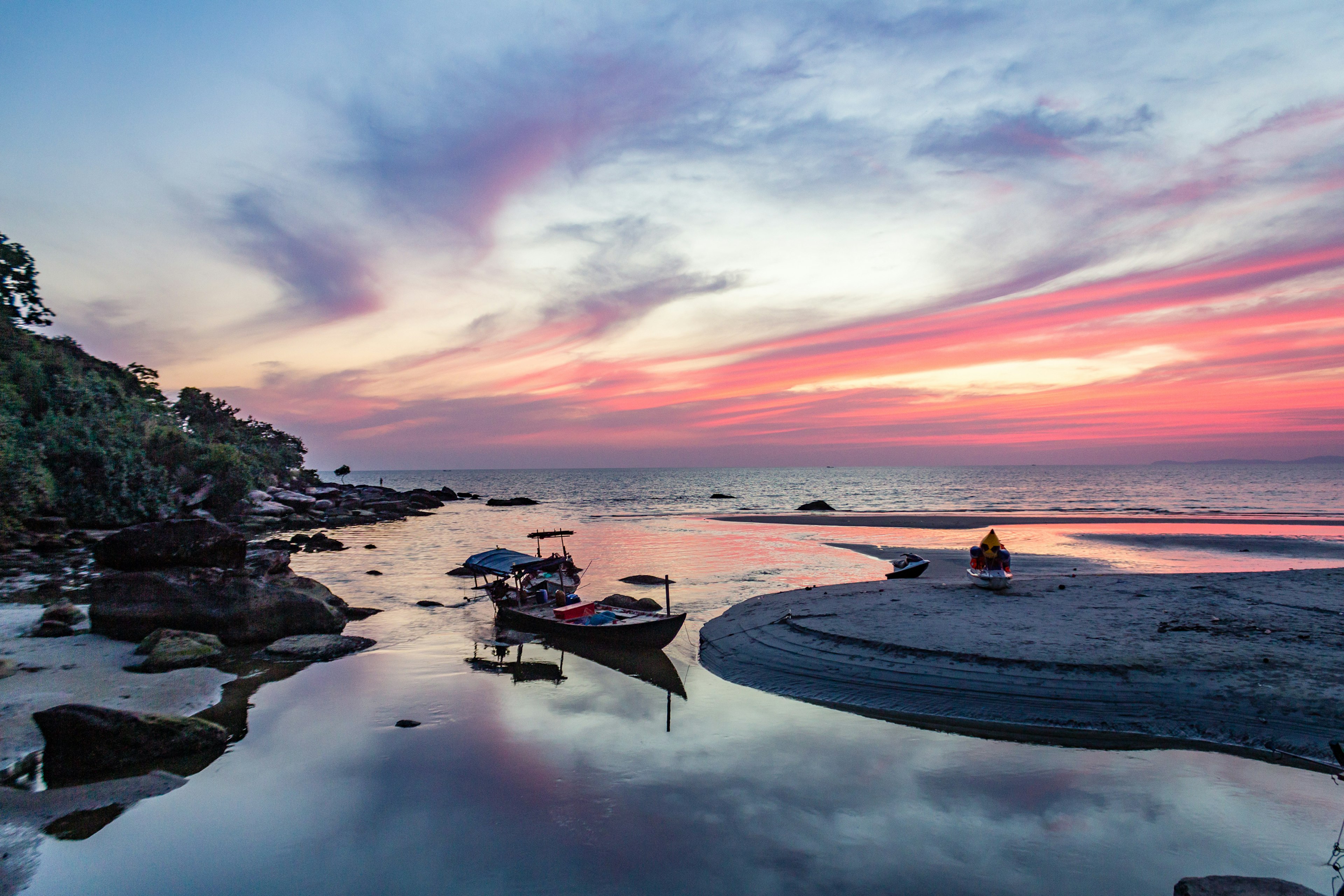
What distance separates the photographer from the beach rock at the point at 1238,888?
7398 millimetres

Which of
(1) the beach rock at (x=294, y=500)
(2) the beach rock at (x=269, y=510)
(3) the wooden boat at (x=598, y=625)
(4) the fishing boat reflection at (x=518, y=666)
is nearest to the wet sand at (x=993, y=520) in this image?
(3) the wooden boat at (x=598, y=625)

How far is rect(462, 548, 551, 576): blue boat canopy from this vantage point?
24844 millimetres

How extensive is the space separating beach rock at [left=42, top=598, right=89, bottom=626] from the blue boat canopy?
12.1m

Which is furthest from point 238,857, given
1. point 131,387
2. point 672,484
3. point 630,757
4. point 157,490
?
point 672,484

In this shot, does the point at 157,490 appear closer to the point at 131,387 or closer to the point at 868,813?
the point at 131,387

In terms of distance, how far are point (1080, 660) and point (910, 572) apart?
13.5m

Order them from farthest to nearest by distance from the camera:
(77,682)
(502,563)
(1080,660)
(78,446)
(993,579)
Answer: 1. (78,446)
2. (502,563)
3. (993,579)
4. (77,682)
5. (1080,660)

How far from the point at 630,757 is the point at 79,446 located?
49.6 metres

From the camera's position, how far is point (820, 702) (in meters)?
15.5

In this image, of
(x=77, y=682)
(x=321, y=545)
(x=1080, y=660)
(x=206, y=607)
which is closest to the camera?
(x=1080, y=660)

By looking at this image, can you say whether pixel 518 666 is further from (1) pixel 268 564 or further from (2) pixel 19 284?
(2) pixel 19 284

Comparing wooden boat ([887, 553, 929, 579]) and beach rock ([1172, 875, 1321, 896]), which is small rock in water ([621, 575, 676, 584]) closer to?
wooden boat ([887, 553, 929, 579])

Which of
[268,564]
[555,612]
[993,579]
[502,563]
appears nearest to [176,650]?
[268,564]

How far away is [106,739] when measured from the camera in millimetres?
11625
